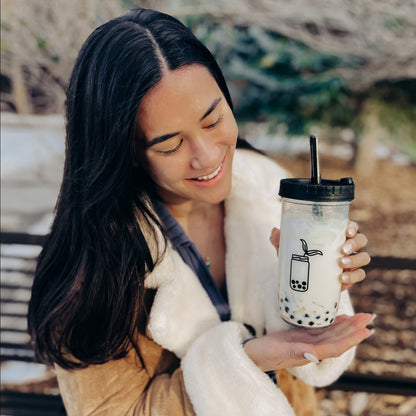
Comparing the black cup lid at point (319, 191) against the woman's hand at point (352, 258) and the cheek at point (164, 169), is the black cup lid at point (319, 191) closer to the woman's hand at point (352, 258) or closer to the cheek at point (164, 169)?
the woman's hand at point (352, 258)

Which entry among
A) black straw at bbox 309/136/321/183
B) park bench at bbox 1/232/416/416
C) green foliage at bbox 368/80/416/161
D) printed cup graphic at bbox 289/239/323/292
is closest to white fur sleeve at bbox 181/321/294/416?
printed cup graphic at bbox 289/239/323/292

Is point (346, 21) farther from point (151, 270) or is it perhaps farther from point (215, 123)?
point (151, 270)

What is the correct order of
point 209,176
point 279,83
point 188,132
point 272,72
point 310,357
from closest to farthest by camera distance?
1. point 310,357
2. point 188,132
3. point 209,176
4. point 279,83
5. point 272,72

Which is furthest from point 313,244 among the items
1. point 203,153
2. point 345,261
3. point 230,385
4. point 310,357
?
point 230,385

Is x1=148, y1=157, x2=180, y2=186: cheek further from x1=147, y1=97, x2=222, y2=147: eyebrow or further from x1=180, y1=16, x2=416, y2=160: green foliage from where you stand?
x1=180, y1=16, x2=416, y2=160: green foliage

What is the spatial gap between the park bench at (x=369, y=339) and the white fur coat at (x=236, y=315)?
754 mm

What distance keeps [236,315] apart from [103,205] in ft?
1.99

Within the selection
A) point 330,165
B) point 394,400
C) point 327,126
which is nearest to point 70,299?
point 394,400

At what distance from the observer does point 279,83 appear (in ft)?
13.6

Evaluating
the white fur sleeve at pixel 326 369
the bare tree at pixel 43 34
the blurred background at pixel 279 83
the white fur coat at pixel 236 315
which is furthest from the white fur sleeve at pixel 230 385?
the bare tree at pixel 43 34

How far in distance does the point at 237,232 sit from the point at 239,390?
56 cm

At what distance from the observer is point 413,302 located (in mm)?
3410

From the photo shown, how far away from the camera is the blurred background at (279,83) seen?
3.61 meters

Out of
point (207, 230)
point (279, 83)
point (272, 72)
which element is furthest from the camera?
point (272, 72)
